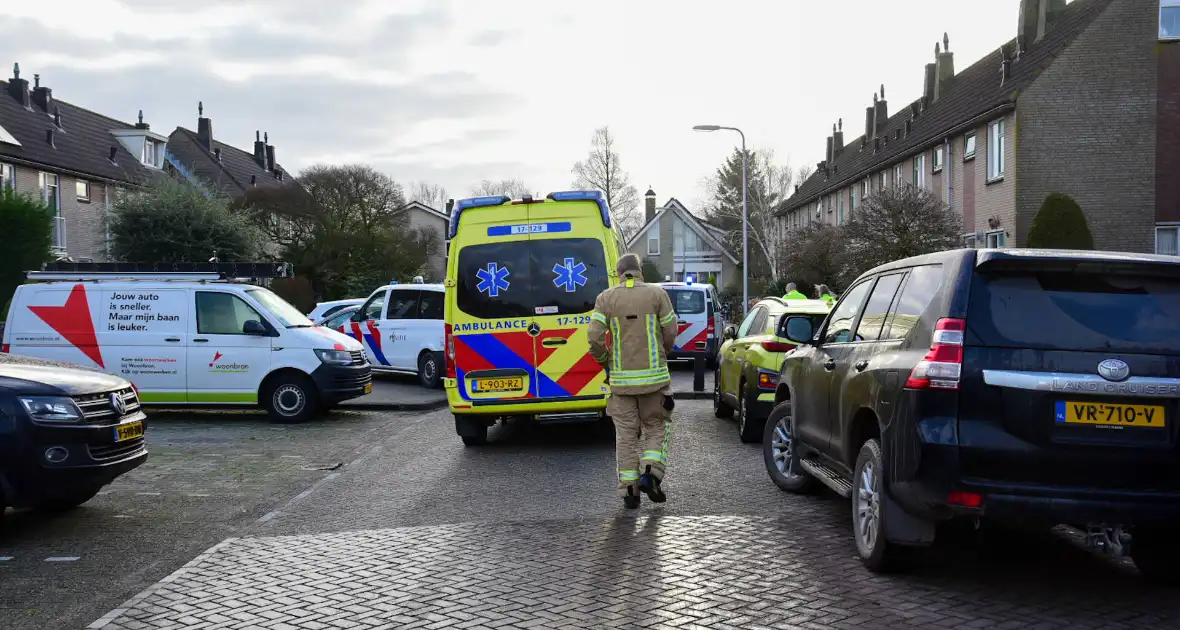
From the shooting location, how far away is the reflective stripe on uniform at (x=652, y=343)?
7969 millimetres

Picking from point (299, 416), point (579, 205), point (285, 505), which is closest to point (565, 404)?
point (579, 205)

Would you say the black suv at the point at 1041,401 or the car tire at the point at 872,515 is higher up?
the black suv at the point at 1041,401

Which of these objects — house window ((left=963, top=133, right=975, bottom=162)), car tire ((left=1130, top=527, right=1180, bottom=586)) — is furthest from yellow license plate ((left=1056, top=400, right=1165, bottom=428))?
house window ((left=963, top=133, right=975, bottom=162))

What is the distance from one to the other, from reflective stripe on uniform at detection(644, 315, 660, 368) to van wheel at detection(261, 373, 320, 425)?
7.55 meters

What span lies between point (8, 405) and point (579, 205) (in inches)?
225

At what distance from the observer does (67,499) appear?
7793mm

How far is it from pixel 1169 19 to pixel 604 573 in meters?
29.6

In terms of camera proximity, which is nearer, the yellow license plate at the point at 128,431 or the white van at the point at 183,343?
the yellow license plate at the point at 128,431

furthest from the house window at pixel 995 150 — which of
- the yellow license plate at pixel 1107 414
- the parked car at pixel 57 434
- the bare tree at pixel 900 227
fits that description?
the parked car at pixel 57 434

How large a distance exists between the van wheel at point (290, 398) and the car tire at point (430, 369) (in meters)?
4.83

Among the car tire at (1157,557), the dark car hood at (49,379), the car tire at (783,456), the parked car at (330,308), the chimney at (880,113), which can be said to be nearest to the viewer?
the car tire at (1157,557)

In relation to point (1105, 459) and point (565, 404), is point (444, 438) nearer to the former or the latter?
point (565, 404)

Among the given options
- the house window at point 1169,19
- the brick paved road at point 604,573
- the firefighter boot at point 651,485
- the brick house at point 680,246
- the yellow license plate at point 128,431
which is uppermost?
the house window at point 1169,19

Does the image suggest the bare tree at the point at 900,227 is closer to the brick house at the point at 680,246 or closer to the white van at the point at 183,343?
the white van at the point at 183,343
